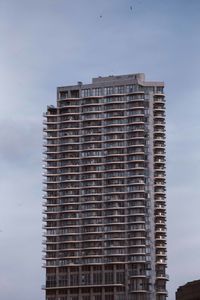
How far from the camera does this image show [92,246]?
19925cm

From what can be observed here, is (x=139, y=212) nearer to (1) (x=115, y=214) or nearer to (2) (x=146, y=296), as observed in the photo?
(1) (x=115, y=214)

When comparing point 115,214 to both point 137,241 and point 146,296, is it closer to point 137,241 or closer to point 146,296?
point 137,241

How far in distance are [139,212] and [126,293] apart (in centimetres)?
2172

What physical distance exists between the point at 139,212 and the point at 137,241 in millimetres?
7864

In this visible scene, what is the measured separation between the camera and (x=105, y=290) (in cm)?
19600

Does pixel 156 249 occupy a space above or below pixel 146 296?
above
